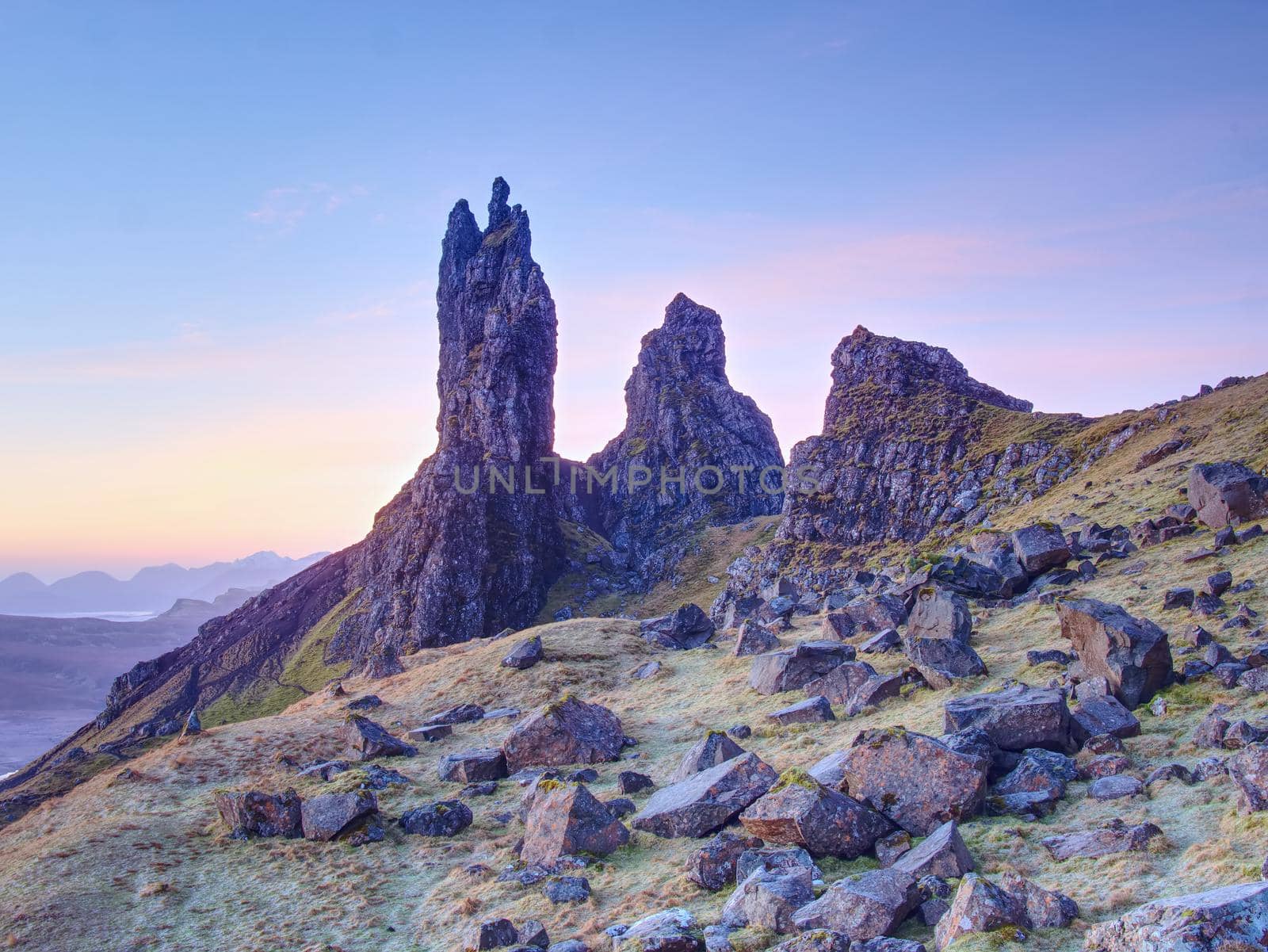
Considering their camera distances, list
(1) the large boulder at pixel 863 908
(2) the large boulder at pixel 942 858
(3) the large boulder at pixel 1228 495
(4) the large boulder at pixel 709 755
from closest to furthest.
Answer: (1) the large boulder at pixel 863 908 < (2) the large boulder at pixel 942 858 < (4) the large boulder at pixel 709 755 < (3) the large boulder at pixel 1228 495

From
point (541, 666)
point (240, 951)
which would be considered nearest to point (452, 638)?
point (541, 666)

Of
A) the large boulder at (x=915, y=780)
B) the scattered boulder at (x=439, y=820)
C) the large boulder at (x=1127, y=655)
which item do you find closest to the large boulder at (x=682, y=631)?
the scattered boulder at (x=439, y=820)

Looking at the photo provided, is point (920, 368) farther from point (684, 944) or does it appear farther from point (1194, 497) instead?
point (684, 944)

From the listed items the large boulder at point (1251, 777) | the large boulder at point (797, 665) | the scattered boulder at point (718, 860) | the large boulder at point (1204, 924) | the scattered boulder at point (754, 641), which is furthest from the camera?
the scattered boulder at point (754, 641)

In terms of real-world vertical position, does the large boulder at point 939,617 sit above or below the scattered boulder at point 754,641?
above

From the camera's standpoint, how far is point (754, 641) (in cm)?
4916

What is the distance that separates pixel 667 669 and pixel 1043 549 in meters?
24.2

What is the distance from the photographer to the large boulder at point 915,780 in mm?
19750

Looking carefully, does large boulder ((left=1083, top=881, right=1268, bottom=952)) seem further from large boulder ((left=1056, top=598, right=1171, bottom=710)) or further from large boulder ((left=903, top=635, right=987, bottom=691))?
large boulder ((left=903, top=635, right=987, bottom=691))

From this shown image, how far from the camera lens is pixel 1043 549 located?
47.4 meters

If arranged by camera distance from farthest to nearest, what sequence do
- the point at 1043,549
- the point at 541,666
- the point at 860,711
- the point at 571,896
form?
the point at 541,666 < the point at 1043,549 < the point at 860,711 < the point at 571,896

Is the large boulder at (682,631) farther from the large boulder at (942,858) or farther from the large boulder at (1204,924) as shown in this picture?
the large boulder at (1204,924)

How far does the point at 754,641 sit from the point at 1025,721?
2686cm

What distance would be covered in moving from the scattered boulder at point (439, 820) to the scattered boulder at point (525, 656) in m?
24.6
